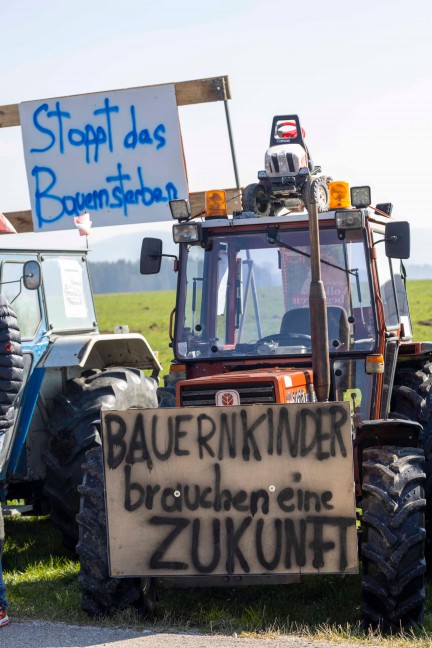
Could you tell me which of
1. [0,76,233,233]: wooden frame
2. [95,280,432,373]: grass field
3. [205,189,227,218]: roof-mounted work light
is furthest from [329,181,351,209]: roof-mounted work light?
[95,280,432,373]: grass field

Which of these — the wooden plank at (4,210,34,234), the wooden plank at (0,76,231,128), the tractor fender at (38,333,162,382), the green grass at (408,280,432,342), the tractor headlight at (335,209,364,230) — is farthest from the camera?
the green grass at (408,280,432,342)

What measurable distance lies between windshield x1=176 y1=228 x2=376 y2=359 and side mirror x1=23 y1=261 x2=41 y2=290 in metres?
1.30

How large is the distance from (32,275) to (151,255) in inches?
52.3

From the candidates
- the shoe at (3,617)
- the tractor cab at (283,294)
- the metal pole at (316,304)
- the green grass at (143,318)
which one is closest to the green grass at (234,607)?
the shoe at (3,617)

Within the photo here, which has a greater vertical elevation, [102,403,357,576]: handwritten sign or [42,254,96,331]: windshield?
[42,254,96,331]: windshield

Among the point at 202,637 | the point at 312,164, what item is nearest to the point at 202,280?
the point at 312,164

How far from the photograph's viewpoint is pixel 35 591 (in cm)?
716

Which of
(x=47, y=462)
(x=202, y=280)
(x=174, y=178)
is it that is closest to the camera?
(x=202, y=280)

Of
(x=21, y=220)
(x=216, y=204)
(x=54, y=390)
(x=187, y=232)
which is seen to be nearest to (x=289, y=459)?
(x=187, y=232)

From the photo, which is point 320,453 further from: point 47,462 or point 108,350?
point 108,350

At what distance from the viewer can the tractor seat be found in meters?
6.86

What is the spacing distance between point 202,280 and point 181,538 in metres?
1.92

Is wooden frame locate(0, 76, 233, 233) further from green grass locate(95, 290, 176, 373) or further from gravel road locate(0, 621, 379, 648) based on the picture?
green grass locate(95, 290, 176, 373)

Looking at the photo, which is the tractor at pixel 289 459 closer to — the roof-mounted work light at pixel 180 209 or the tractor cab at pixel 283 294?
the tractor cab at pixel 283 294
